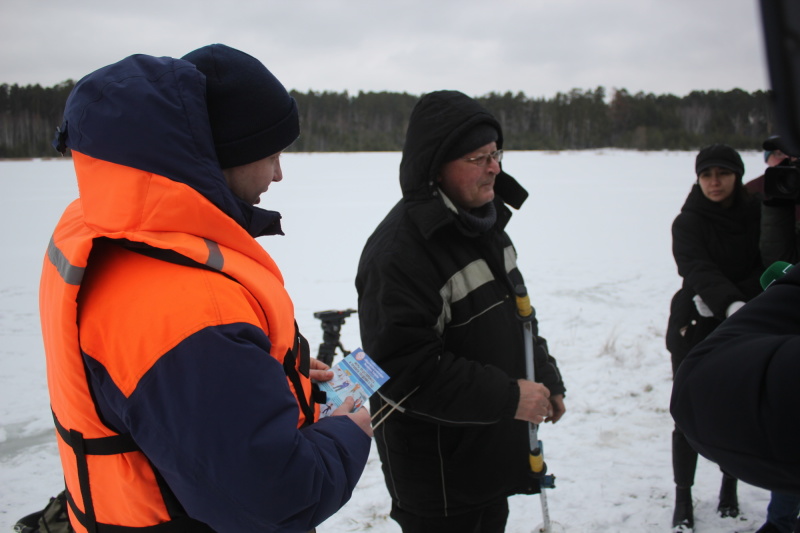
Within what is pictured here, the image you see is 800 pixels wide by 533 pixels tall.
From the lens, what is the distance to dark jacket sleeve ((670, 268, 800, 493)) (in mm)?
792

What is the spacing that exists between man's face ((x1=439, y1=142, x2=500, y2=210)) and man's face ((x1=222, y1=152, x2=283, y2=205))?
1042 millimetres

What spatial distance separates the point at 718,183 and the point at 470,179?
5.41ft

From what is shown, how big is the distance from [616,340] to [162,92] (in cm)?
536

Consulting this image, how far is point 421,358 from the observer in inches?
81.8

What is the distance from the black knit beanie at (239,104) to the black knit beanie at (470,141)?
3.37 feet

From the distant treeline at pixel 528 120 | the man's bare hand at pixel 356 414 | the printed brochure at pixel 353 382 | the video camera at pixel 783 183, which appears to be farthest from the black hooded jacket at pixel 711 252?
the distant treeline at pixel 528 120

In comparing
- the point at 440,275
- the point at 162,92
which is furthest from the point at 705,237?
the point at 162,92

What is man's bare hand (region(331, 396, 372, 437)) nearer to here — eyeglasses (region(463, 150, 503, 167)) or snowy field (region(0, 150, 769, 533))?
eyeglasses (region(463, 150, 503, 167))

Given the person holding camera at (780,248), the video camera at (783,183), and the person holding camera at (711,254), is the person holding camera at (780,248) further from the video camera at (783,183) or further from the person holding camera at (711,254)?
the video camera at (783,183)

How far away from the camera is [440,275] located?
7.18ft

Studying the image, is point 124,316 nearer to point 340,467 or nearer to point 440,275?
point 340,467

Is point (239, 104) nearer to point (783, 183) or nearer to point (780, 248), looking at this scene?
point (783, 183)

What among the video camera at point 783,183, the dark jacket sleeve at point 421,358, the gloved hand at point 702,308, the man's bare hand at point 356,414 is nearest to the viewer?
the man's bare hand at point 356,414

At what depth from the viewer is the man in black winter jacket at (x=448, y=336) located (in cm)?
211
